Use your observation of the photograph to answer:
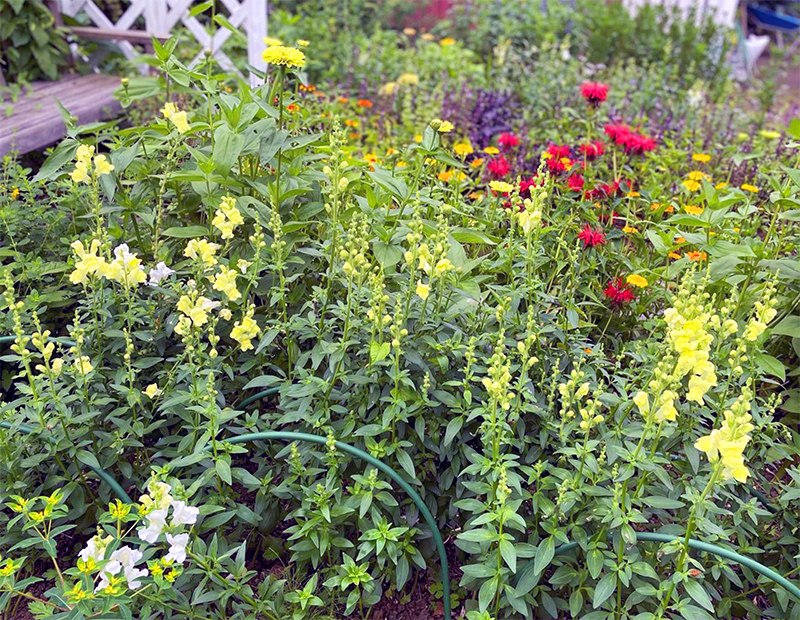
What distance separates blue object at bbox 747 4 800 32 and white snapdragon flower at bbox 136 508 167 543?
13095 millimetres

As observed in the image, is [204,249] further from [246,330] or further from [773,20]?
[773,20]

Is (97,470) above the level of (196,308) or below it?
below

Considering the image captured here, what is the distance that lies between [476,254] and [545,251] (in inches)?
9.7

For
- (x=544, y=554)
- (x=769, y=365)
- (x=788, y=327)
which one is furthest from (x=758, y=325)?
(x=544, y=554)

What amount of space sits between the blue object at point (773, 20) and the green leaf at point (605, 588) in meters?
12.6

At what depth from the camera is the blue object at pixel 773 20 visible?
11664mm

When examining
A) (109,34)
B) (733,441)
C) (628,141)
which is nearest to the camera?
(733,441)

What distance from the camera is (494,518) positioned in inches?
63.0

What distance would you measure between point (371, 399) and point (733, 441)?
0.85 meters

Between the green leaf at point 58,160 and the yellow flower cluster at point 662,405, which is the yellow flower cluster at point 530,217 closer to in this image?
the yellow flower cluster at point 662,405

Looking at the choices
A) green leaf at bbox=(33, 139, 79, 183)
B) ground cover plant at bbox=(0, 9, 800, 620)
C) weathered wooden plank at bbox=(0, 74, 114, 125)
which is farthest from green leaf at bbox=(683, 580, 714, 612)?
weathered wooden plank at bbox=(0, 74, 114, 125)

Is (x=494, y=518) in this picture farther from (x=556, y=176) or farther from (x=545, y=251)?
(x=556, y=176)

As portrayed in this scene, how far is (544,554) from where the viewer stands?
168 cm

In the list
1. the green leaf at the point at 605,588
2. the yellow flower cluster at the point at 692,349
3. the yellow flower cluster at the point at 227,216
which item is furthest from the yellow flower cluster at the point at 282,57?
the green leaf at the point at 605,588
